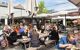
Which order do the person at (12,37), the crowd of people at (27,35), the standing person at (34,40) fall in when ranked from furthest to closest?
1. the person at (12,37)
2. the crowd of people at (27,35)
3. the standing person at (34,40)

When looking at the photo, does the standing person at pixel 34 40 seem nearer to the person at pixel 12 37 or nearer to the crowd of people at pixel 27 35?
the crowd of people at pixel 27 35

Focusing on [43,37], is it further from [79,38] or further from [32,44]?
[79,38]

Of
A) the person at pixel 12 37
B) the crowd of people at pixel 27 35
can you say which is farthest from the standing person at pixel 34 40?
the person at pixel 12 37

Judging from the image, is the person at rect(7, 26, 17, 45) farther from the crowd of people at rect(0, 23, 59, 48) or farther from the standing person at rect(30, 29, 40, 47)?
the standing person at rect(30, 29, 40, 47)

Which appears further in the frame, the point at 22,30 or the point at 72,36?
the point at 22,30

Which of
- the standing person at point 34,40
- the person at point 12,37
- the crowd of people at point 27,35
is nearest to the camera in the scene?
the standing person at point 34,40

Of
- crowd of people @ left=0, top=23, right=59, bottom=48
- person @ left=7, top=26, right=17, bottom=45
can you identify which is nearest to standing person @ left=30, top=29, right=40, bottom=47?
crowd of people @ left=0, top=23, right=59, bottom=48

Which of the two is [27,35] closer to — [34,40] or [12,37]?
[12,37]

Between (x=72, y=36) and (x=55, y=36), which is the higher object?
(x=72, y=36)

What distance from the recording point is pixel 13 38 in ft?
44.6

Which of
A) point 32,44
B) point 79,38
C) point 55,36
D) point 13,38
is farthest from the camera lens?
point 13,38

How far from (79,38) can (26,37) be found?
9.52 m

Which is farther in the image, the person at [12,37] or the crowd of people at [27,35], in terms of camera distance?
the person at [12,37]

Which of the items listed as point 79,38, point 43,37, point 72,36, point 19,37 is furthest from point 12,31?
point 79,38
